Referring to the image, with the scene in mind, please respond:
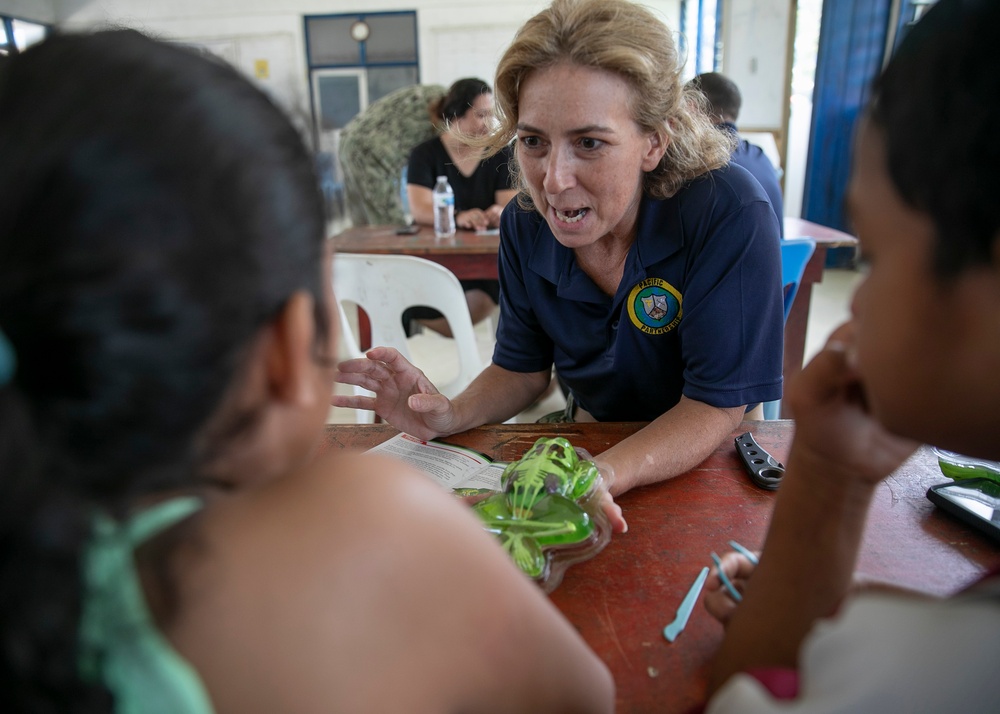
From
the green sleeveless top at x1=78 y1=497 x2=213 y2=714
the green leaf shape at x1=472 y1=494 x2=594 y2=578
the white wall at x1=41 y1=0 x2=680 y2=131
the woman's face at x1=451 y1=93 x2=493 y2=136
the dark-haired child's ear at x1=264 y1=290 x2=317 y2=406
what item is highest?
the white wall at x1=41 y1=0 x2=680 y2=131

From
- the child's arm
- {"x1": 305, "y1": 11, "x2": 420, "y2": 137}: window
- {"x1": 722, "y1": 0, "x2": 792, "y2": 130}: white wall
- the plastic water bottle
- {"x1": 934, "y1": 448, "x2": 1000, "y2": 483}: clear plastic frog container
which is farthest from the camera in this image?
{"x1": 305, "y1": 11, "x2": 420, "y2": 137}: window

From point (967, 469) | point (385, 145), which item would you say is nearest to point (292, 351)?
point (967, 469)

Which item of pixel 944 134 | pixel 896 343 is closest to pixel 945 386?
pixel 896 343

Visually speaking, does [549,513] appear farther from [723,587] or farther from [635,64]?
[635,64]

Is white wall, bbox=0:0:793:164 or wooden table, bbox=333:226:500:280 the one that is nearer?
wooden table, bbox=333:226:500:280

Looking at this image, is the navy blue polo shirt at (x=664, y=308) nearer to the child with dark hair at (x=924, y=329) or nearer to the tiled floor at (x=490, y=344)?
the child with dark hair at (x=924, y=329)

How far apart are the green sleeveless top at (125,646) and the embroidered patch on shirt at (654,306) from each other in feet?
3.51

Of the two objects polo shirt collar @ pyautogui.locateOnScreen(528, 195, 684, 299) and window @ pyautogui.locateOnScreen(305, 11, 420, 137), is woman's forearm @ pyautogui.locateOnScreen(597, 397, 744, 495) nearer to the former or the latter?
polo shirt collar @ pyautogui.locateOnScreen(528, 195, 684, 299)

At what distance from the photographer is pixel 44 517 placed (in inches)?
14.4

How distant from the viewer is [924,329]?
0.49 meters

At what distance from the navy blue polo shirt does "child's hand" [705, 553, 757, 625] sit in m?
0.46

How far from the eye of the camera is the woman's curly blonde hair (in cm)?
124

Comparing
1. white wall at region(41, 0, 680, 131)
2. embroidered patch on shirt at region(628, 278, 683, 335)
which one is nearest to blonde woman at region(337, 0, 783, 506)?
embroidered patch on shirt at region(628, 278, 683, 335)

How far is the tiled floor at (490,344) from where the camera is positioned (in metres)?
3.57
